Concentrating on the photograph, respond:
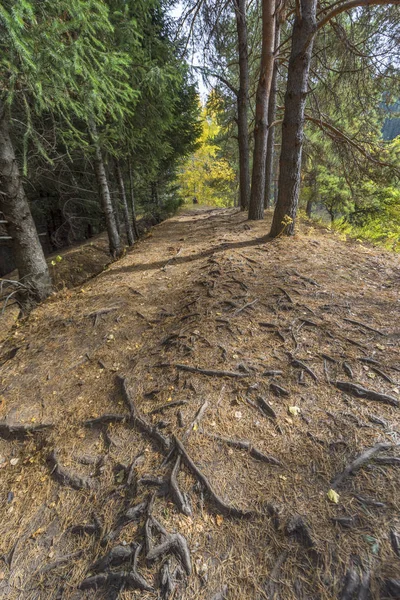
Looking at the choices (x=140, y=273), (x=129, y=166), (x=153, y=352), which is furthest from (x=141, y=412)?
(x=129, y=166)

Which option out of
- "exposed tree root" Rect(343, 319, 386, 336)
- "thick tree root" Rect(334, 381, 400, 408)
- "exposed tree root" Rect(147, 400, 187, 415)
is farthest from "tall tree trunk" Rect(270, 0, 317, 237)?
"exposed tree root" Rect(147, 400, 187, 415)

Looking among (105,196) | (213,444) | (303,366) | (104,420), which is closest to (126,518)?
(213,444)

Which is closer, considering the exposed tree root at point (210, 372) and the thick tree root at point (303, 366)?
the thick tree root at point (303, 366)

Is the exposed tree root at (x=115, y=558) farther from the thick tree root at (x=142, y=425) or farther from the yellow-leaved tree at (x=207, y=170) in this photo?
the yellow-leaved tree at (x=207, y=170)

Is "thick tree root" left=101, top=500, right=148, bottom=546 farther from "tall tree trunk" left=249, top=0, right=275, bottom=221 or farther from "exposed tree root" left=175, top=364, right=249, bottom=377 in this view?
"tall tree trunk" left=249, top=0, right=275, bottom=221

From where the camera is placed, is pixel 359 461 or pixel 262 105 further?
pixel 262 105

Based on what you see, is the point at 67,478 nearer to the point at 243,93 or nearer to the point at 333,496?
the point at 333,496

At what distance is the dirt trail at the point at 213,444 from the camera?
1.48 metres

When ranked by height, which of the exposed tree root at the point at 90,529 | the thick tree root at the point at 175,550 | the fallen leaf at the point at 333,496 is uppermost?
the fallen leaf at the point at 333,496

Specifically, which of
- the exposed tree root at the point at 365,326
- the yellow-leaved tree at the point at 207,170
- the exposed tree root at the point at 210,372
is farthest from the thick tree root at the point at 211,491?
the yellow-leaved tree at the point at 207,170

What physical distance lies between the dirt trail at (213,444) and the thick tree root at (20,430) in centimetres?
2

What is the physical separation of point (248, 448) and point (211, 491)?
1.31 ft

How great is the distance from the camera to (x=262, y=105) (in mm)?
6219

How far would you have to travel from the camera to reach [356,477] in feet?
5.53
